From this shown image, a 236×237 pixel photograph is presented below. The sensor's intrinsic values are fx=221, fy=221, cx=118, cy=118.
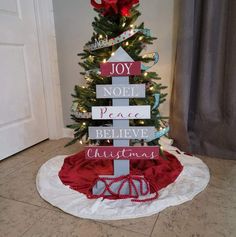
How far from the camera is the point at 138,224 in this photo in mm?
890

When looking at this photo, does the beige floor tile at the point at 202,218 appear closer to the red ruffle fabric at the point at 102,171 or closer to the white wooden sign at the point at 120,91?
the red ruffle fabric at the point at 102,171

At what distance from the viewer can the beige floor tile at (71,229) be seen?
848 millimetres

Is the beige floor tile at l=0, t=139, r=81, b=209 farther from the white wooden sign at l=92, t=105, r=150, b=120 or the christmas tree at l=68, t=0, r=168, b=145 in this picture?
the white wooden sign at l=92, t=105, r=150, b=120

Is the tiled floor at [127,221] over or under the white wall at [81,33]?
under

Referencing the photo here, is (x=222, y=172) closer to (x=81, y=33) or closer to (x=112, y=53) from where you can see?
(x=112, y=53)

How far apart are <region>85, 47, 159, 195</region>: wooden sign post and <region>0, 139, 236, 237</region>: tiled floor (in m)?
0.23

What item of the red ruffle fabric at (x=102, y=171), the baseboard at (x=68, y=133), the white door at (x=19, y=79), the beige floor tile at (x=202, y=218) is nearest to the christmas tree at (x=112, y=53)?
the red ruffle fabric at (x=102, y=171)

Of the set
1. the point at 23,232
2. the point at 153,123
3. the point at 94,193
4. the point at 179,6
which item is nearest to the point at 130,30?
the point at 153,123

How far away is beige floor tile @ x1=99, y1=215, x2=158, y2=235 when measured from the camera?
86cm

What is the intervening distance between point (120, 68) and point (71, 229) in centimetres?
68

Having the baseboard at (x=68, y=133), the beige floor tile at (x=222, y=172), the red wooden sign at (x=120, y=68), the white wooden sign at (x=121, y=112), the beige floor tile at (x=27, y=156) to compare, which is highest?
the red wooden sign at (x=120, y=68)

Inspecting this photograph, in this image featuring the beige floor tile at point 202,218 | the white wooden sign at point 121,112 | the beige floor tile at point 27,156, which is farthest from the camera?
the beige floor tile at point 27,156

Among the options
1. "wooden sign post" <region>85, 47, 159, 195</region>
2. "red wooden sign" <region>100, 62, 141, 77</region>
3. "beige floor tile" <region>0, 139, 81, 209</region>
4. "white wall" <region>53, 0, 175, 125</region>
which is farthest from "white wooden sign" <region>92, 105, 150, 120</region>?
"white wall" <region>53, 0, 175, 125</region>

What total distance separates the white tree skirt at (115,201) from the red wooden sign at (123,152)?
202 mm
